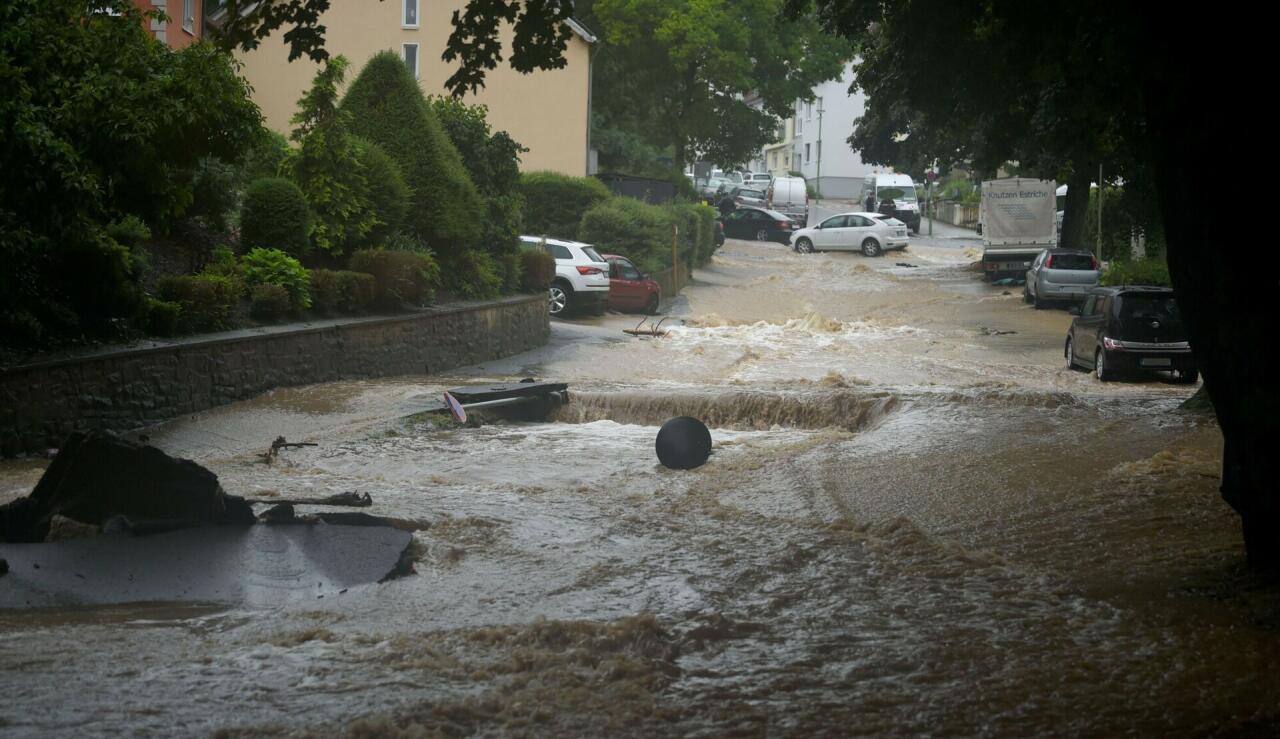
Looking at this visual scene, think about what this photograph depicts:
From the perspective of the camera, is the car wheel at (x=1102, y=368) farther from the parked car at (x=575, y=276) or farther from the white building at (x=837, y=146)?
the white building at (x=837, y=146)

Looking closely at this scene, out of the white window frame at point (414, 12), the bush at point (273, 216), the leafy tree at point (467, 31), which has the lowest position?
the bush at point (273, 216)

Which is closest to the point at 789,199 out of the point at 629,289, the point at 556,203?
the point at 556,203

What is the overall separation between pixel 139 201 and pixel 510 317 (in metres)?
11.4

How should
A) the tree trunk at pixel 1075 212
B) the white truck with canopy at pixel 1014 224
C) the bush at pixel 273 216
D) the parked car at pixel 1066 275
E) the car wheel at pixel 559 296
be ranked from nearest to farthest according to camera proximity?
1. the bush at pixel 273 216
2. the car wheel at pixel 559 296
3. the parked car at pixel 1066 275
4. the tree trunk at pixel 1075 212
5. the white truck with canopy at pixel 1014 224

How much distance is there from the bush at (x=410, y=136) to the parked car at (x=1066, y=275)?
1703cm

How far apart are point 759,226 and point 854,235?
17.8 ft

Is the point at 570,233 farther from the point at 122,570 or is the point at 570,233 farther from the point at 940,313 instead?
the point at 122,570

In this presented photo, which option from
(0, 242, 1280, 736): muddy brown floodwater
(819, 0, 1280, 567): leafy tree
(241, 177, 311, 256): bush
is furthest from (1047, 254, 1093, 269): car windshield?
(241, 177, 311, 256): bush

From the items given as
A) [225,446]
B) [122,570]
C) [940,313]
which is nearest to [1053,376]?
[940,313]

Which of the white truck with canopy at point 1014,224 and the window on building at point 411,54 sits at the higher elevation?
the window on building at point 411,54

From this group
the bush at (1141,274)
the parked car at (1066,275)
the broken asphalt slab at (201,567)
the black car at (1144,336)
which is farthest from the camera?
the parked car at (1066,275)

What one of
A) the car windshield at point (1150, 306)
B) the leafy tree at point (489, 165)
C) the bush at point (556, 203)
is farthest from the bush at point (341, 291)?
the bush at point (556, 203)

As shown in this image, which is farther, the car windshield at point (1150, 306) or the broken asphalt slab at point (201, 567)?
the car windshield at point (1150, 306)

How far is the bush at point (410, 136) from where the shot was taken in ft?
79.6
